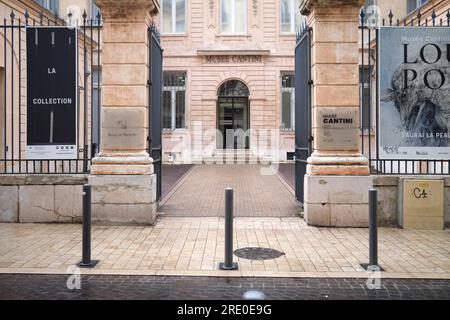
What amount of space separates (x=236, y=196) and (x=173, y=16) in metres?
16.3

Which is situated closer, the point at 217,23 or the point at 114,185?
the point at 114,185

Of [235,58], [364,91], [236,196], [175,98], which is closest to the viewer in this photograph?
[236,196]

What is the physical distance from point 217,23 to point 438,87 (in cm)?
1827

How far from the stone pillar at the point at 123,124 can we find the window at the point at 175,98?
17.2 metres

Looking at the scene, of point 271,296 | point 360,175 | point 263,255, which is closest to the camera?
point 271,296

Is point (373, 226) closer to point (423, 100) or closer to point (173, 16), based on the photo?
point (423, 100)

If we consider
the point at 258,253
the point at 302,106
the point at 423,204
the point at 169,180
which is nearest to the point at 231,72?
the point at 169,180

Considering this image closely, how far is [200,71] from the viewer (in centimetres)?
2578

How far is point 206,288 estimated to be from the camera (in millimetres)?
5277

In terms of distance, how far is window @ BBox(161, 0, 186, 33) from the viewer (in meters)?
26.2

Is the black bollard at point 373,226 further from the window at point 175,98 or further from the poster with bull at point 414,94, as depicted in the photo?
the window at point 175,98

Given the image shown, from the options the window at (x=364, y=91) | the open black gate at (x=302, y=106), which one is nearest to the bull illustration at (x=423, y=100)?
the window at (x=364, y=91)
